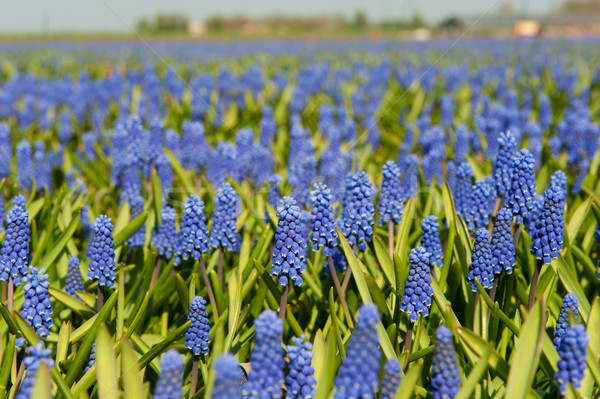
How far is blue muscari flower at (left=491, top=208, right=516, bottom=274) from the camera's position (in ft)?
8.70

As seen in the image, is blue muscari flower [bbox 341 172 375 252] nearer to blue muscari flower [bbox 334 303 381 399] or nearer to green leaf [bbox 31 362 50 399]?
blue muscari flower [bbox 334 303 381 399]

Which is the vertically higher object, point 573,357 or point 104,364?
point 573,357

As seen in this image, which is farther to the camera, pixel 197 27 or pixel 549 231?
pixel 197 27

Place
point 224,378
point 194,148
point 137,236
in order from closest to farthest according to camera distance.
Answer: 1. point 224,378
2. point 137,236
3. point 194,148

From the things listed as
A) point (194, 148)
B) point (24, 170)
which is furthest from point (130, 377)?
point (194, 148)

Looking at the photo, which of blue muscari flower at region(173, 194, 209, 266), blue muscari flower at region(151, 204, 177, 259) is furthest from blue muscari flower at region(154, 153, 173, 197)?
blue muscari flower at region(173, 194, 209, 266)

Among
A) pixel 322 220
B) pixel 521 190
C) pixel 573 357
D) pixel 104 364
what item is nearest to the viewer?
pixel 573 357

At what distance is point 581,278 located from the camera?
11.2 ft

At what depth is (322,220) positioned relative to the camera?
107 inches

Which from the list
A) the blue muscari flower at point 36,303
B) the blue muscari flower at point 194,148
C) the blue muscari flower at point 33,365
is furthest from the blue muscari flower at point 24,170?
the blue muscari flower at point 33,365

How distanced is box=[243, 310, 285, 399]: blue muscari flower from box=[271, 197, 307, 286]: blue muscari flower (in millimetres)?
719

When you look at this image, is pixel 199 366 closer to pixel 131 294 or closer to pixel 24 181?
pixel 131 294

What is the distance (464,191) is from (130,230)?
6.71 feet

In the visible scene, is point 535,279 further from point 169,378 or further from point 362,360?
point 169,378
